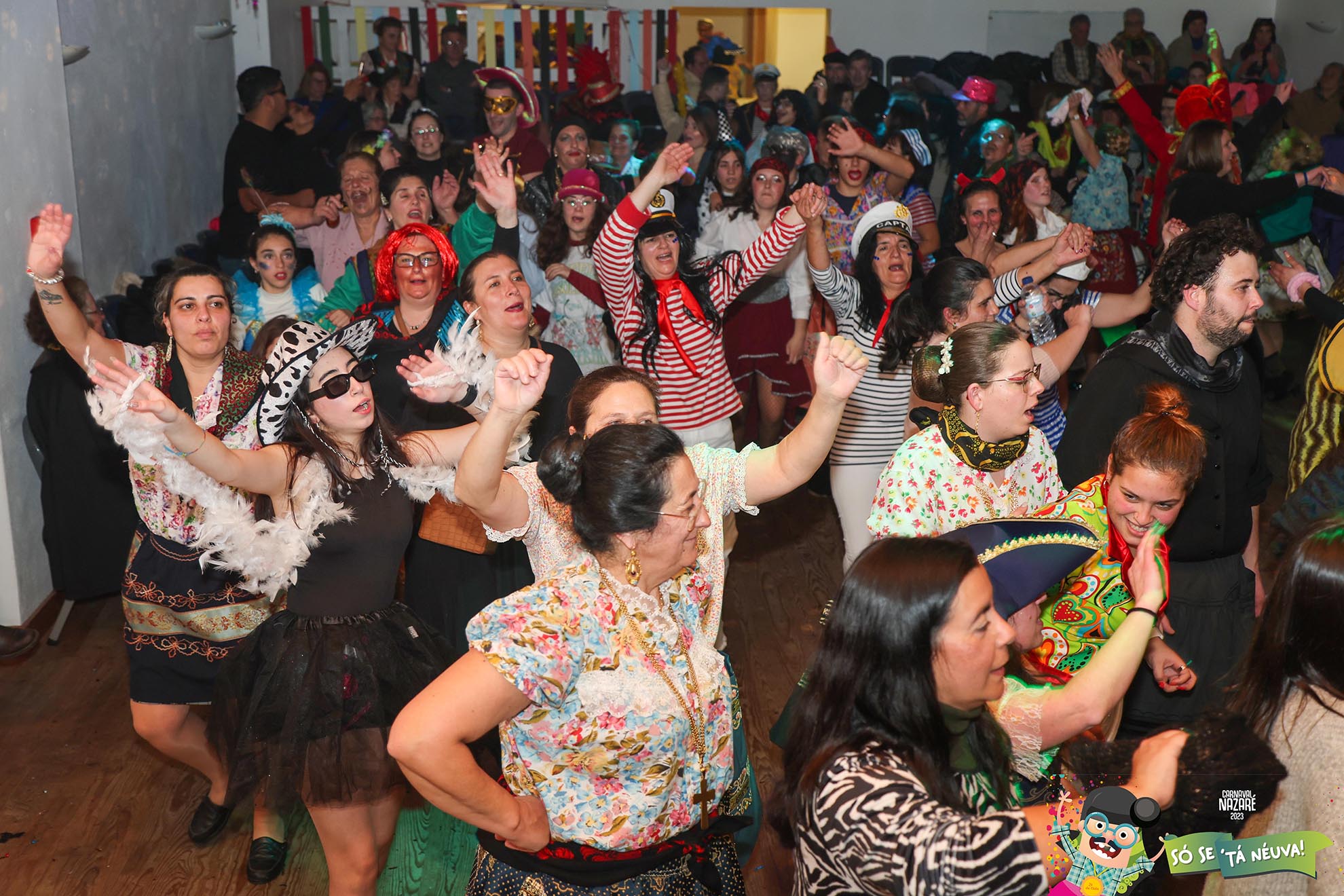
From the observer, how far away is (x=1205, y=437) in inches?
114

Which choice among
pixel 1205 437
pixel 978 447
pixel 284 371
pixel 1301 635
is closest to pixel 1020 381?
pixel 978 447

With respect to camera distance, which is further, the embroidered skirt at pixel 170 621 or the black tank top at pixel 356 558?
the embroidered skirt at pixel 170 621

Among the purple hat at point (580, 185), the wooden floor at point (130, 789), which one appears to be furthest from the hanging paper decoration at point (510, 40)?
the wooden floor at point (130, 789)

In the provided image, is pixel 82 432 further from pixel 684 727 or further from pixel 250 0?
pixel 250 0

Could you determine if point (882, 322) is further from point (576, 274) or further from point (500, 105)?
point (500, 105)

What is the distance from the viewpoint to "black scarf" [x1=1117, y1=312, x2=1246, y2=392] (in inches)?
117

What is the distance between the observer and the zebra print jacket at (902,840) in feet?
4.54

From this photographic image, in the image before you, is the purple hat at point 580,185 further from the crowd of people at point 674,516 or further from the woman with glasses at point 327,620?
the woman with glasses at point 327,620

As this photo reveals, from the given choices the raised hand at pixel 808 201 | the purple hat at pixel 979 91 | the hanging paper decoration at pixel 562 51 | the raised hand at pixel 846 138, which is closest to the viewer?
the raised hand at pixel 808 201

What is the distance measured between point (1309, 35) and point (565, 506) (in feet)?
40.3

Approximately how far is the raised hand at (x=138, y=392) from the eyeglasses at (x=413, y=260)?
1557 millimetres

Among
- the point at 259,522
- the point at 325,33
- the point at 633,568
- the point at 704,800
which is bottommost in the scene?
the point at 704,800

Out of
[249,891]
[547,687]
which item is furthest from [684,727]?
[249,891]

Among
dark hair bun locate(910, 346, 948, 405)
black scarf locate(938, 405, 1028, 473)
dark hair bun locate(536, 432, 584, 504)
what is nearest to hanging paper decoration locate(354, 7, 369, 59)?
dark hair bun locate(910, 346, 948, 405)
